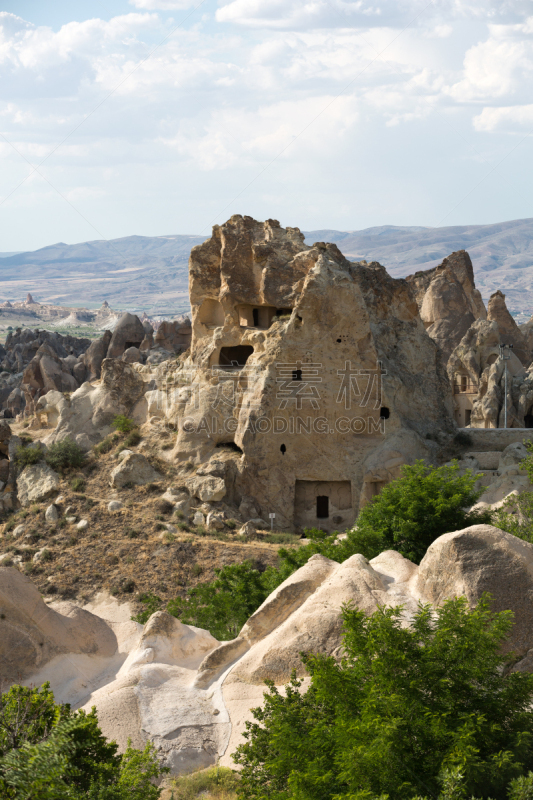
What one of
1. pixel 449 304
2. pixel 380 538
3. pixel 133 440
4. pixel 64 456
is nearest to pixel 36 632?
pixel 380 538

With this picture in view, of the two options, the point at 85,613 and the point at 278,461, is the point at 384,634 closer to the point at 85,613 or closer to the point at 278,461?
the point at 85,613

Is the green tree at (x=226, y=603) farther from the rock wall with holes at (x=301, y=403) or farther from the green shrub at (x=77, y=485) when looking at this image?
the green shrub at (x=77, y=485)

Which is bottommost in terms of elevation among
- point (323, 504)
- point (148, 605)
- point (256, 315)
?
point (148, 605)

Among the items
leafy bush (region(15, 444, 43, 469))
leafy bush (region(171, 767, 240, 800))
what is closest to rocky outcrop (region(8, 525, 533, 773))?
leafy bush (region(171, 767, 240, 800))

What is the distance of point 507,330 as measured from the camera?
5338cm

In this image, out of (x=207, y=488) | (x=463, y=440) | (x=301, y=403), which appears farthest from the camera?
(x=463, y=440)

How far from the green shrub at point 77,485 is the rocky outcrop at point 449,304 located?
32.0 m

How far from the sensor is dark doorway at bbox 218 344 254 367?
3331 centimetres

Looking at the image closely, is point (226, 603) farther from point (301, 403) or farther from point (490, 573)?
point (301, 403)

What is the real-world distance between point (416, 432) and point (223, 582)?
41.1ft

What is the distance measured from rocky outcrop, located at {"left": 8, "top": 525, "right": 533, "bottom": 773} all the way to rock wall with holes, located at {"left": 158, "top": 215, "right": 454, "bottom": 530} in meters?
15.7

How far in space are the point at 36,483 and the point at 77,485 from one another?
2.07 metres

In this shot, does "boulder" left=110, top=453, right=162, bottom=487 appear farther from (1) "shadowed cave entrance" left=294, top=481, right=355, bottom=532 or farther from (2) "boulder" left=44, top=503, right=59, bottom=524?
(1) "shadowed cave entrance" left=294, top=481, right=355, bottom=532

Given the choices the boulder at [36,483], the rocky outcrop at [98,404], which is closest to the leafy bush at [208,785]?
the boulder at [36,483]
